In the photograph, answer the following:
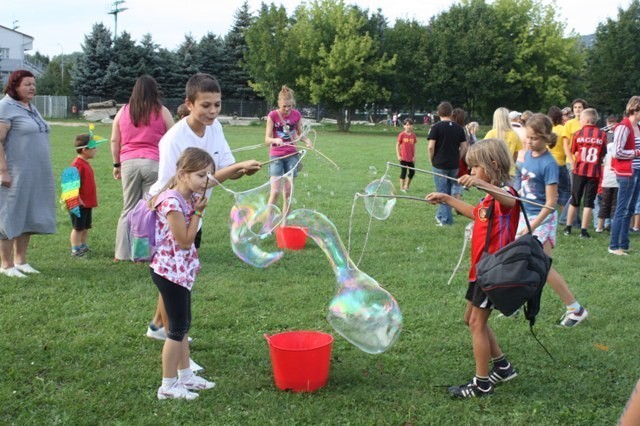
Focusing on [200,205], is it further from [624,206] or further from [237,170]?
[624,206]

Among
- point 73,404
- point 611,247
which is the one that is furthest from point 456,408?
point 611,247

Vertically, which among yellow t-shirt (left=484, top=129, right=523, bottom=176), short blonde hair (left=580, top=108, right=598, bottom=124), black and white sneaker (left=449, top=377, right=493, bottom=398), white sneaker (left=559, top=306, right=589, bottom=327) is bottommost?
black and white sneaker (left=449, top=377, right=493, bottom=398)

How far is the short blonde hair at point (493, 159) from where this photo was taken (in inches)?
150

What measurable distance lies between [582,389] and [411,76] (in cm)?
4335

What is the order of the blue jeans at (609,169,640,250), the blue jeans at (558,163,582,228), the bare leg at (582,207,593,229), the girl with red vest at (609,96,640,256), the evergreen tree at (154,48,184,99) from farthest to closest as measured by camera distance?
1. the evergreen tree at (154,48,184,99)
2. the blue jeans at (558,163,582,228)
3. the bare leg at (582,207,593,229)
4. the blue jeans at (609,169,640,250)
5. the girl with red vest at (609,96,640,256)

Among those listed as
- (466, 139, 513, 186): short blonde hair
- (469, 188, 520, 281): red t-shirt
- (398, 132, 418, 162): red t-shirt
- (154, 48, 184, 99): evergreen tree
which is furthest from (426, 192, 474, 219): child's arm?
(154, 48, 184, 99): evergreen tree

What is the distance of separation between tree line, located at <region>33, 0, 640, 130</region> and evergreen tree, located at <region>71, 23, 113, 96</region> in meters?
0.07

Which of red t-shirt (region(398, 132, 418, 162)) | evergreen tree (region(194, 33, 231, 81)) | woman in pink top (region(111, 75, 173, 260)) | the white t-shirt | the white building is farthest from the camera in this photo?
the white building

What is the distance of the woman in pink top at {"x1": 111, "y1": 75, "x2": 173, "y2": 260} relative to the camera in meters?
6.57

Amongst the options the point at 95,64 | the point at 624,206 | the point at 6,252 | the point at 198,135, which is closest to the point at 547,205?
the point at 198,135

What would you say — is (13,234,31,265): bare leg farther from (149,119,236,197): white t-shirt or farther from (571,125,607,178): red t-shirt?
(571,125,607,178): red t-shirt

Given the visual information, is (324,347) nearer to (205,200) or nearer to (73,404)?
(205,200)

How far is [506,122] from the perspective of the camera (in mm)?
8734

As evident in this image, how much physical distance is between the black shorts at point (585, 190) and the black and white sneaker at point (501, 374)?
566 centimetres
